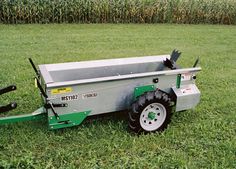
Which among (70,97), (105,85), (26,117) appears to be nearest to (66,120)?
(70,97)

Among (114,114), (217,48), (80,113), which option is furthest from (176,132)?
(217,48)

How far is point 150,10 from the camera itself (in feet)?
36.4

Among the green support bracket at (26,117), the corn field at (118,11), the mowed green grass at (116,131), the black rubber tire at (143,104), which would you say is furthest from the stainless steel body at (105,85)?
the corn field at (118,11)

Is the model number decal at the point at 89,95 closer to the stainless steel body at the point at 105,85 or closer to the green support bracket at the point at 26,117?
the stainless steel body at the point at 105,85

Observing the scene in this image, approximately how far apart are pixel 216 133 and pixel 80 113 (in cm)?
157

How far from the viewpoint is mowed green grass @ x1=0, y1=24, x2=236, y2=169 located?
334 centimetres

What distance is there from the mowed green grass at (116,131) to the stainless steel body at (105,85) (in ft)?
1.14

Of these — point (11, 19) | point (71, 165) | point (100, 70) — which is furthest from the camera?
point (11, 19)

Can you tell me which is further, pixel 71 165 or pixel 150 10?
pixel 150 10

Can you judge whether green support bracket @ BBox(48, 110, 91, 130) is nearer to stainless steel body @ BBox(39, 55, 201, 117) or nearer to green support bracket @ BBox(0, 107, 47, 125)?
stainless steel body @ BBox(39, 55, 201, 117)

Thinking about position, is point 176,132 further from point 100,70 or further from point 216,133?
point 100,70

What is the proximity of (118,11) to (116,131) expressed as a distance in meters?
7.52

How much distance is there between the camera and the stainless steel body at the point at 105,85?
11.0 feet

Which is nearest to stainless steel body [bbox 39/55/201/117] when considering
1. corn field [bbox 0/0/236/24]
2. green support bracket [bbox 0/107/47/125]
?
green support bracket [bbox 0/107/47/125]
